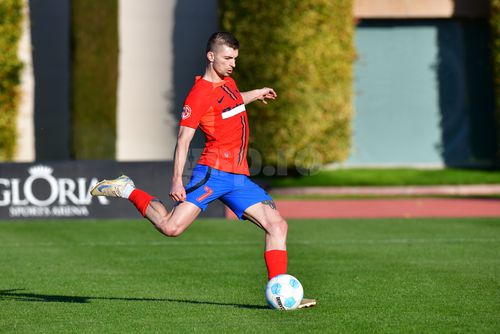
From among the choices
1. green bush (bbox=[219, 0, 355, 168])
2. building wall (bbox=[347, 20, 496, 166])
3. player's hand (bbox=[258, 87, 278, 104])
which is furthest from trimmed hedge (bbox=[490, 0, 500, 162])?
player's hand (bbox=[258, 87, 278, 104])

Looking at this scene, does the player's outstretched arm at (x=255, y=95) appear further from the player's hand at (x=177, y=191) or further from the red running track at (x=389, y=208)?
the red running track at (x=389, y=208)

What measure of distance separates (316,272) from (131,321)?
12.7 feet

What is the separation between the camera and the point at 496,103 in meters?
32.3

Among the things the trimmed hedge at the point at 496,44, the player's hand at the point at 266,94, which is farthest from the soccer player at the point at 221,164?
the trimmed hedge at the point at 496,44

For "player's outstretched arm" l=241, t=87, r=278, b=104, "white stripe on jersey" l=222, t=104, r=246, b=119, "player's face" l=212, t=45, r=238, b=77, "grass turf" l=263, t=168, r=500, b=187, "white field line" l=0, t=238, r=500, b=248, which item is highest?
"player's face" l=212, t=45, r=238, b=77

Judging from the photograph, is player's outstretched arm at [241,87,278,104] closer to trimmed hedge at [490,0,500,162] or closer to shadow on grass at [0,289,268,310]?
shadow on grass at [0,289,268,310]

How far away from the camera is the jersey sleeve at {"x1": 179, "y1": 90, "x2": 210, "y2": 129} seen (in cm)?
908

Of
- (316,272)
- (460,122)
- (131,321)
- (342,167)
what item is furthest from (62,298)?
(460,122)

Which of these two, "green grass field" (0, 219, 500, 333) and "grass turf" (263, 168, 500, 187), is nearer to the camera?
"green grass field" (0, 219, 500, 333)

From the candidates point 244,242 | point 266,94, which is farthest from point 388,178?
point 266,94

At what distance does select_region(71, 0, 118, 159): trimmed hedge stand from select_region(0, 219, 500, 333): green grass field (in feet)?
38.7

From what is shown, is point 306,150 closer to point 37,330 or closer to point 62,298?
point 62,298

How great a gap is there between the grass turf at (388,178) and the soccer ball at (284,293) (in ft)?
69.1

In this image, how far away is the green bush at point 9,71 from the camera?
30.2m
